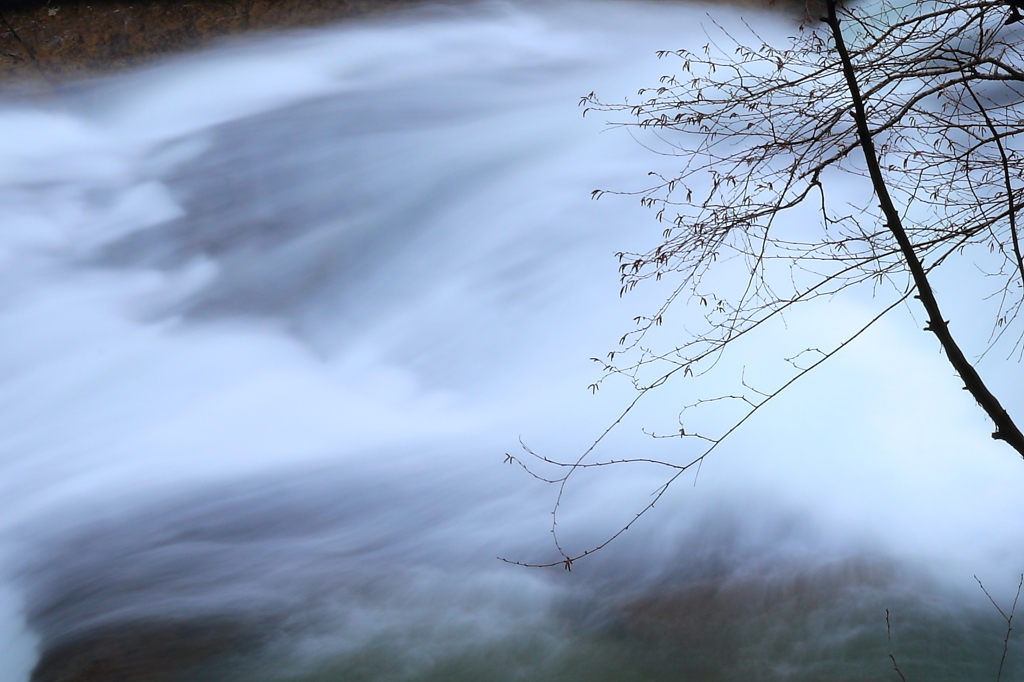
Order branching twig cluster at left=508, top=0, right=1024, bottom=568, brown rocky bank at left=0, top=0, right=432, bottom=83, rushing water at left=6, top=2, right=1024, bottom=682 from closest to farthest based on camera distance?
branching twig cluster at left=508, top=0, right=1024, bottom=568, rushing water at left=6, top=2, right=1024, bottom=682, brown rocky bank at left=0, top=0, right=432, bottom=83

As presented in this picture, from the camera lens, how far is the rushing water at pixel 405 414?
3.94m

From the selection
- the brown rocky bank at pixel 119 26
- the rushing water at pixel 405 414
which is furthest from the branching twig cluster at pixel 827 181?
the brown rocky bank at pixel 119 26

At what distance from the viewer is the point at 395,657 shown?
3818 millimetres

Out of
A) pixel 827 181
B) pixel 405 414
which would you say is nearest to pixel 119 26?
pixel 405 414

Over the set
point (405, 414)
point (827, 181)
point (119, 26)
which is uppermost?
point (119, 26)

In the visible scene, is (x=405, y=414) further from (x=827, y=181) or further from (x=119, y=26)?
(x=119, y=26)

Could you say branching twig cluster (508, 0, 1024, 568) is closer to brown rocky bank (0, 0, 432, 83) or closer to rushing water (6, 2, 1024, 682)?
rushing water (6, 2, 1024, 682)

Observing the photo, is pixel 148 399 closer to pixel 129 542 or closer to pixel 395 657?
pixel 129 542

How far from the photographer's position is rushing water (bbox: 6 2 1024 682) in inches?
155

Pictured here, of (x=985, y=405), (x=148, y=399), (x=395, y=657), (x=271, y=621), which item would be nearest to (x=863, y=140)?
(x=985, y=405)

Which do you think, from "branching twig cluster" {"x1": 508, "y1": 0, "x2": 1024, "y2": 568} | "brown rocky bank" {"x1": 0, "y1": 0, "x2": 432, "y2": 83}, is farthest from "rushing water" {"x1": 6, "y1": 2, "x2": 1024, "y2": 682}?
"branching twig cluster" {"x1": 508, "y1": 0, "x2": 1024, "y2": 568}

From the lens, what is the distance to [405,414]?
17.5ft

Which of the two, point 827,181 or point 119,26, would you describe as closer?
point 827,181

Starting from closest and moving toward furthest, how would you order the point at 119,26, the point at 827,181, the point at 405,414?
1. the point at 405,414
2. the point at 827,181
3. the point at 119,26
